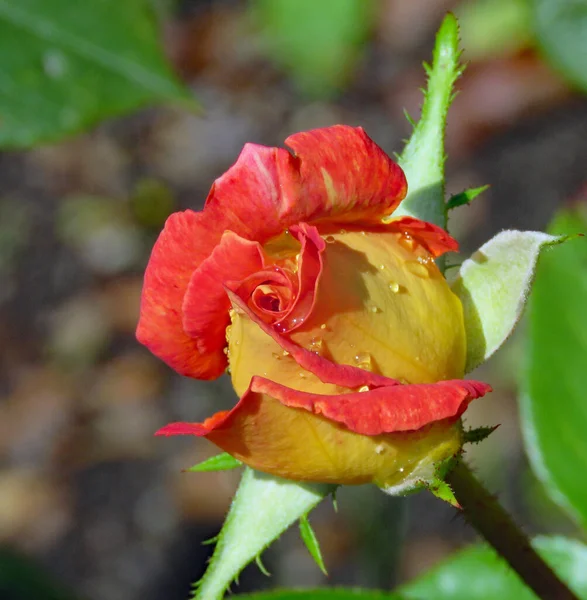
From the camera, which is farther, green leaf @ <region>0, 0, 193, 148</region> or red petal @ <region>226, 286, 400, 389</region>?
green leaf @ <region>0, 0, 193, 148</region>

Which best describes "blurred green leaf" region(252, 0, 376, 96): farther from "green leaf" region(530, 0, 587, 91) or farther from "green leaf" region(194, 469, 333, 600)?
"green leaf" region(194, 469, 333, 600)

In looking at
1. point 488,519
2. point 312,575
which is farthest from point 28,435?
point 488,519

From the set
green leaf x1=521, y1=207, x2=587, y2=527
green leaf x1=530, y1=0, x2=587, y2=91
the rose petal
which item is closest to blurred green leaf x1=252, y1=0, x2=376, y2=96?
green leaf x1=530, y1=0, x2=587, y2=91

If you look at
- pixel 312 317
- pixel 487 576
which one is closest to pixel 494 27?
pixel 487 576

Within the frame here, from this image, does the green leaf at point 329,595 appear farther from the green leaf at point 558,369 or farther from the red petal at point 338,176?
the red petal at point 338,176

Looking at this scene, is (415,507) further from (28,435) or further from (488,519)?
(488,519)

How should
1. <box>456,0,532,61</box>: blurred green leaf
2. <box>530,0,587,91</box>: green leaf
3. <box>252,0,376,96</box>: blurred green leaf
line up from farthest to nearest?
<box>252,0,376,96</box>: blurred green leaf < <box>456,0,532,61</box>: blurred green leaf < <box>530,0,587,91</box>: green leaf
